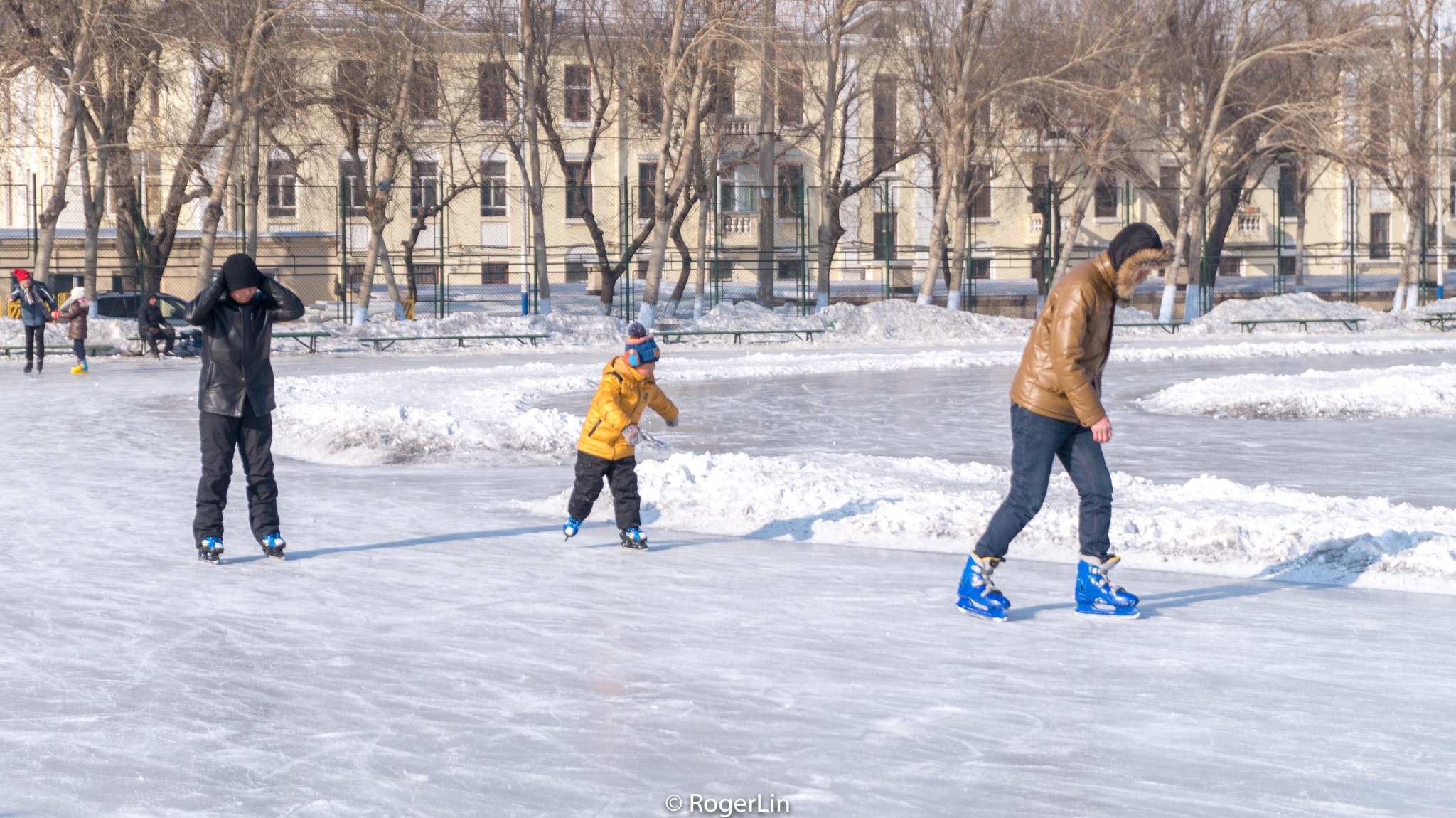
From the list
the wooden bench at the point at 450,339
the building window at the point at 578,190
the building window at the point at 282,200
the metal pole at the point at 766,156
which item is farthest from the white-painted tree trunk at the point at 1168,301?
the building window at the point at 282,200

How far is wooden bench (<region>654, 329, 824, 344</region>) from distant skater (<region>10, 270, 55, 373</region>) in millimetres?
11736

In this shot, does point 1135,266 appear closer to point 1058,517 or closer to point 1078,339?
point 1078,339

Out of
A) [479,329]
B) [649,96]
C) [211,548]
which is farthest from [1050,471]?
[649,96]

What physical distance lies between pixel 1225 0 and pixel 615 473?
113 ft

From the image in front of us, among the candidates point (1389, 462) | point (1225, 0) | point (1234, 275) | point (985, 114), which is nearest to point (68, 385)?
point (1389, 462)

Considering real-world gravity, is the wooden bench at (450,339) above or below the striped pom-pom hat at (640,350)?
below

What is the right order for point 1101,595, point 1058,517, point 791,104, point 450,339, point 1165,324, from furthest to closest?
point 791,104, point 1165,324, point 450,339, point 1058,517, point 1101,595

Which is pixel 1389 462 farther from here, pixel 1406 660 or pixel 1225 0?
pixel 1225 0

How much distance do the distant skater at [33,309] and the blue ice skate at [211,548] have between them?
15.7m

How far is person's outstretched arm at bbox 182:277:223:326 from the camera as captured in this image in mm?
7453

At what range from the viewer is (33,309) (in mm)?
22062

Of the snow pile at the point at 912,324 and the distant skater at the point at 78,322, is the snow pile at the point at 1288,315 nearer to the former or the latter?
the snow pile at the point at 912,324

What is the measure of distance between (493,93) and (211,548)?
126ft

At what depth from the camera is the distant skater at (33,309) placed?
71.3 feet
